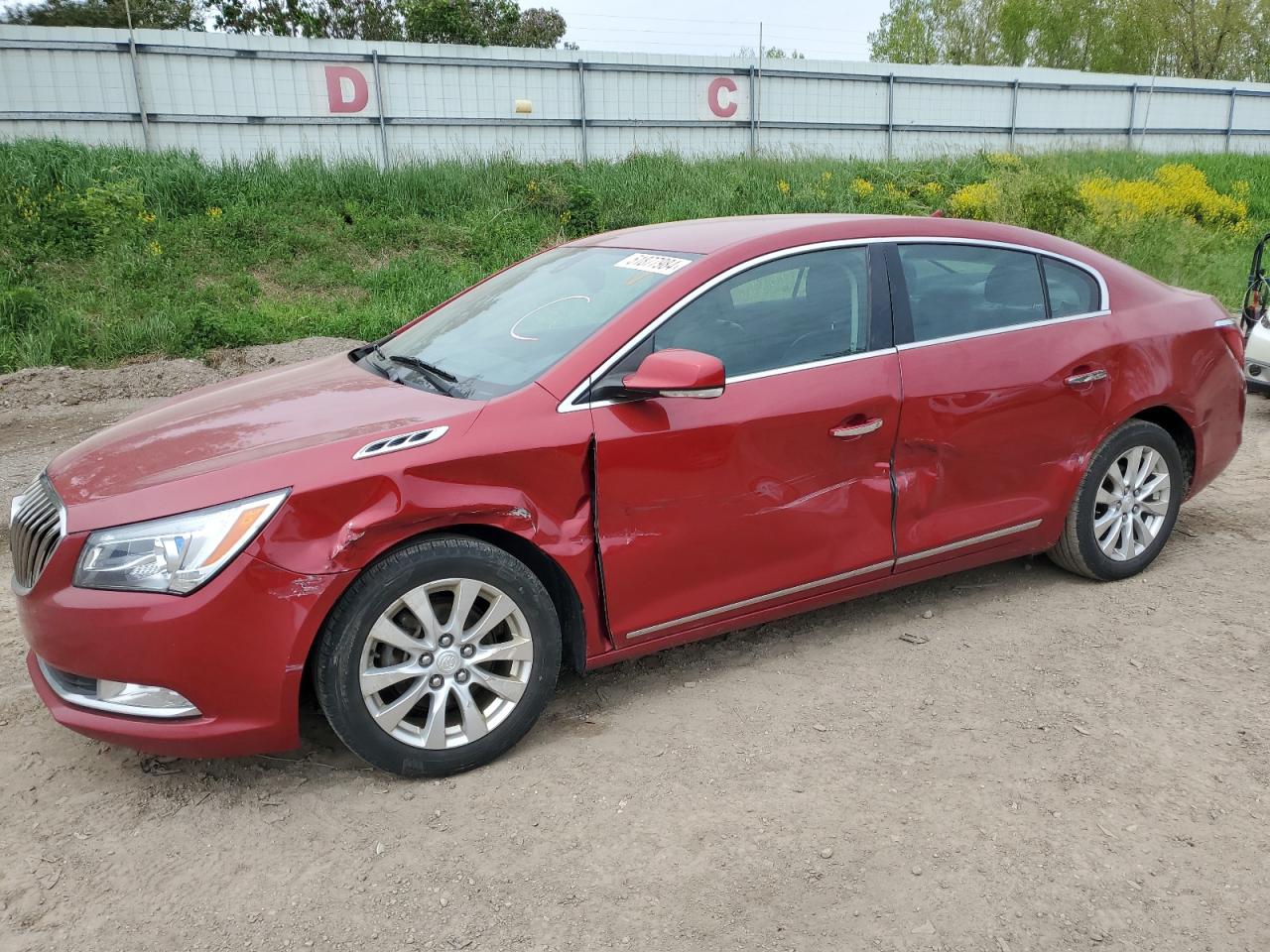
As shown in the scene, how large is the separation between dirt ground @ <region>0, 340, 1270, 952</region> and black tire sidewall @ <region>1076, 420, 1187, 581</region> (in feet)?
1.40

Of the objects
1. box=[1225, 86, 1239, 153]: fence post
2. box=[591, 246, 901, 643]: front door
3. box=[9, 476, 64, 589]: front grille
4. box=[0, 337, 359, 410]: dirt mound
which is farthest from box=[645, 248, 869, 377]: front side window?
box=[1225, 86, 1239, 153]: fence post

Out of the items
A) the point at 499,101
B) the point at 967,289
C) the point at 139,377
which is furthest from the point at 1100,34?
the point at 967,289

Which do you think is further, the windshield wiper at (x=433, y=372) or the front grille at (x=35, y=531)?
the windshield wiper at (x=433, y=372)

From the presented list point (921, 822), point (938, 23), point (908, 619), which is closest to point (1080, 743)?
point (921, 822)

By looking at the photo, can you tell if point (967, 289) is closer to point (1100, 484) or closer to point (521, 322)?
point (1100, 484)

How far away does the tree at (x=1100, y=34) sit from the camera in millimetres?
42500

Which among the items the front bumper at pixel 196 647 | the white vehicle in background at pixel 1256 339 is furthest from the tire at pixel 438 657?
the white vehicle in background at pixel 1256 339

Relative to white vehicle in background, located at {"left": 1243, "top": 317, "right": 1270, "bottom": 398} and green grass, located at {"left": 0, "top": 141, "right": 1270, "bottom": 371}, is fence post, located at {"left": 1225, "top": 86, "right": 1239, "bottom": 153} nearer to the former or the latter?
green grass, located at {"left": 0, "top": 141, "right": 1270, "bottom": 371}

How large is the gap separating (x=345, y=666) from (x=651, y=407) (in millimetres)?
1232

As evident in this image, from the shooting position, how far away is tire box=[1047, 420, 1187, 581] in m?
4.46

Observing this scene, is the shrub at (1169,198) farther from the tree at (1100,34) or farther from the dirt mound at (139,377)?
the tree at (1100,34)

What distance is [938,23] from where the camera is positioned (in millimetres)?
47906

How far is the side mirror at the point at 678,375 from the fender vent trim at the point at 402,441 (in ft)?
2.00

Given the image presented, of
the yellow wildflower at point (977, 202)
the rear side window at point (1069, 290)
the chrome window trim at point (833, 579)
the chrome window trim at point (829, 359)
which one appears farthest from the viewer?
the yellow wildflower at point (977, 202)
